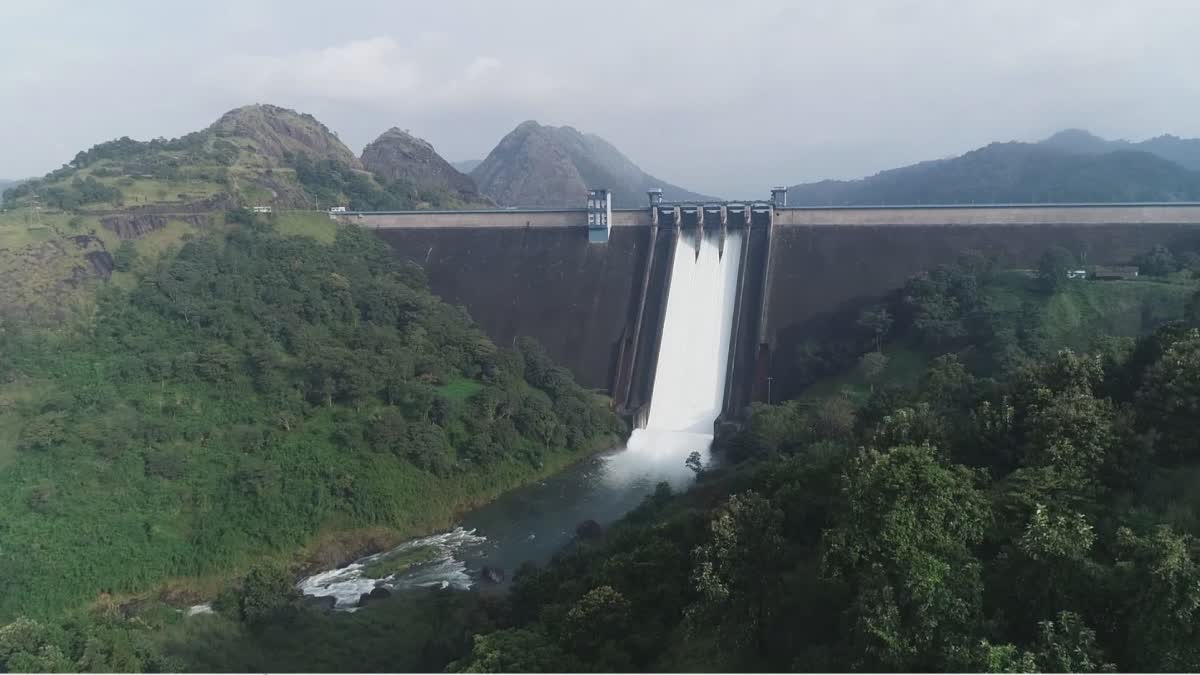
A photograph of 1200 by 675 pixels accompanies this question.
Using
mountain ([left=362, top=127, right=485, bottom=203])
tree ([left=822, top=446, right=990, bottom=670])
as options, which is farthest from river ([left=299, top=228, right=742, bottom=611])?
mountain ([left=362, top=127, right=485, bottom=203])

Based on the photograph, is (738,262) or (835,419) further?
(738,262)

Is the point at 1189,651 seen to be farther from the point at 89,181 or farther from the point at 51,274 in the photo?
the point at 89,181

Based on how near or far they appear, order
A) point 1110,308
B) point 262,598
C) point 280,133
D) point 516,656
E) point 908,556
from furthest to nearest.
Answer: point 280,133 → point 1110,308 → point 262,598 → point 516,656 → point 908,556

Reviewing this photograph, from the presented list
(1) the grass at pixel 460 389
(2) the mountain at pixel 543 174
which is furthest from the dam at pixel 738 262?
(2) the mountain at pixel 543 174

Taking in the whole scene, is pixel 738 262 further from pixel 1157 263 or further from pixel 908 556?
pixel 908 556

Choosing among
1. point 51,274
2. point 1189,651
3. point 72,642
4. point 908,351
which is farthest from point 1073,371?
point 51,274

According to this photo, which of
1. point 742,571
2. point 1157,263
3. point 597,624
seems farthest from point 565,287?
point 742,571

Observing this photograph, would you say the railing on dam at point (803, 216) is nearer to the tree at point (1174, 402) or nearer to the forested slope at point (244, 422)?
the forested slope at point (244, 422)
